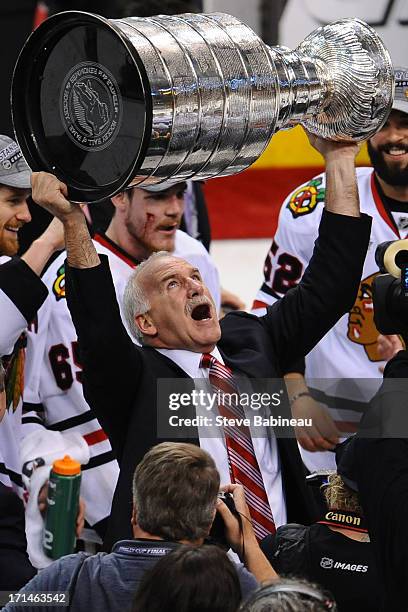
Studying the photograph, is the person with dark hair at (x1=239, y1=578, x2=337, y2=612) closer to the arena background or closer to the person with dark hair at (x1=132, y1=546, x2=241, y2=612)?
the person with dark hair at (x1=132, y1=546, x2=241, y2=612)

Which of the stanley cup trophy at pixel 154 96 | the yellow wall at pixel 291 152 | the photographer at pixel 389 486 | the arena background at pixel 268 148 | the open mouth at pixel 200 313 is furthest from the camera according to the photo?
the yellow wall at pixel 291 152

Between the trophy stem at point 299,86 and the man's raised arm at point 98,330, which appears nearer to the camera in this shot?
the trophy stem at point 299,86

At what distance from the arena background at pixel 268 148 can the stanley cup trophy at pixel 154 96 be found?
2485 mm

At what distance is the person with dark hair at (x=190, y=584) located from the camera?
189 cm

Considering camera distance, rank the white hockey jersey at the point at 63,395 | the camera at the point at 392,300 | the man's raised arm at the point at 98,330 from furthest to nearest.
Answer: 1. the white hockey jersey at the point at 63,395
2. the man's raised arm at the point at 98,330
3. the camera at the point at 392,300

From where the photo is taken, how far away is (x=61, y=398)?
3338mm

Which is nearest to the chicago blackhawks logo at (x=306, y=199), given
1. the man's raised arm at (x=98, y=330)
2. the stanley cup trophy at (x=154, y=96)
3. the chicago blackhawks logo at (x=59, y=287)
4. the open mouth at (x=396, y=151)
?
the open mouth at (x=396, y=151)

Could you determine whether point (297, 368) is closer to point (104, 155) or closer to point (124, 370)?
point (124, 370)

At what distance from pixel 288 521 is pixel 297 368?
897 mm

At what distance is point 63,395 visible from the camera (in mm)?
3334

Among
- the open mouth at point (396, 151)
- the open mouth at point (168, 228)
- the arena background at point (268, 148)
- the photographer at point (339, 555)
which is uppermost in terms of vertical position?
the arena background at point (268, 148)

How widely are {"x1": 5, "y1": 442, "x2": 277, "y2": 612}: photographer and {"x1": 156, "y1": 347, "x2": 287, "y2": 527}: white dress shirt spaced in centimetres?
46

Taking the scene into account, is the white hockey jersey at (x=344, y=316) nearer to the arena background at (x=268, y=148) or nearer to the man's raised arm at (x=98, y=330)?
the man's raised arm at (x=98, y=330)

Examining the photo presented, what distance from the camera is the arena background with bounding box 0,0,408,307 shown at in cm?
504
